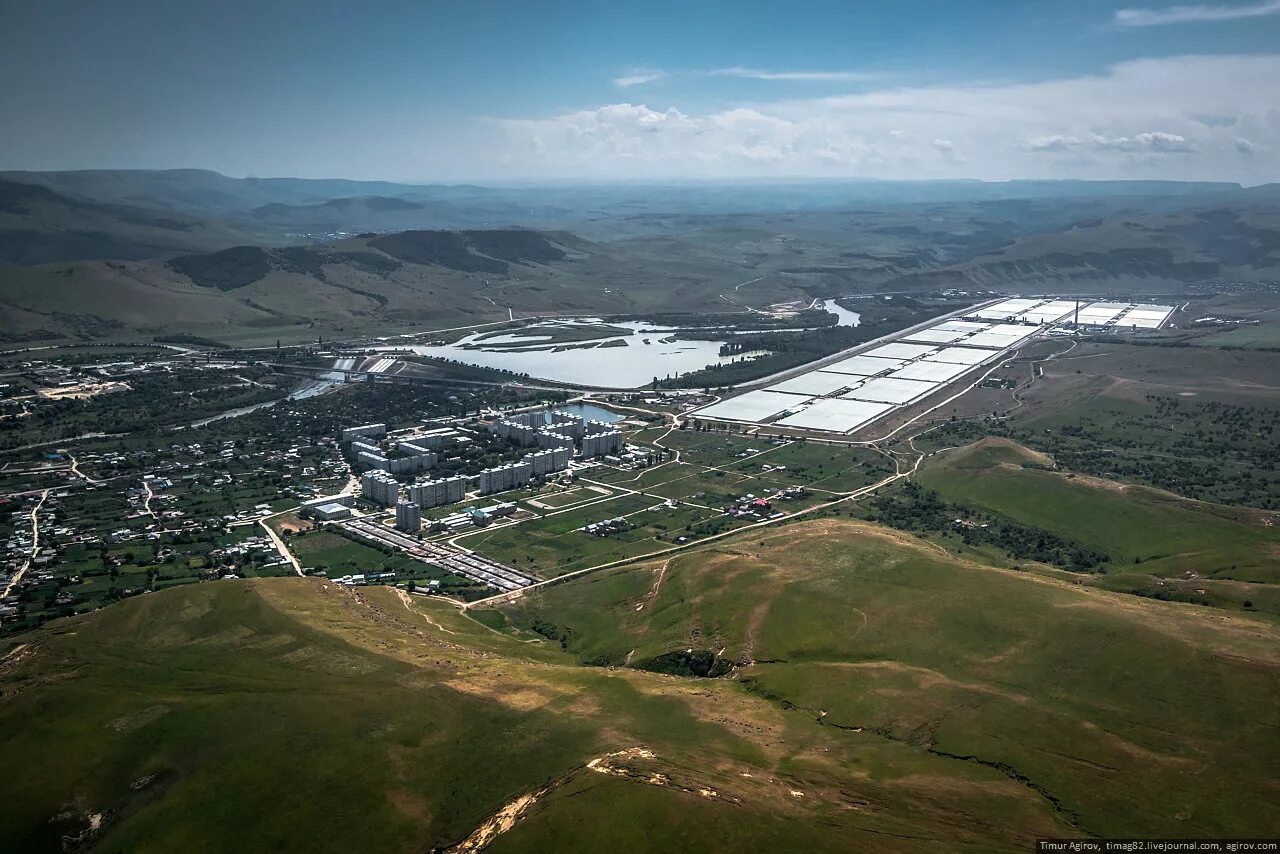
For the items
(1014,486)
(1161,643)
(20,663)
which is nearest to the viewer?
(1161,643)

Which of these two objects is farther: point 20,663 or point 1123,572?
point 1123,572

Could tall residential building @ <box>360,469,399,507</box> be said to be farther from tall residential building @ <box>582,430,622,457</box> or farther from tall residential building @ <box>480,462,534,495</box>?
tall residential building @ <box>582,430,622,457</box>

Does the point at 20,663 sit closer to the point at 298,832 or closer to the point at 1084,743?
the point at 298,832

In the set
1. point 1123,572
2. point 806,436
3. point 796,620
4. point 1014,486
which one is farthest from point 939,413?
point 796,620

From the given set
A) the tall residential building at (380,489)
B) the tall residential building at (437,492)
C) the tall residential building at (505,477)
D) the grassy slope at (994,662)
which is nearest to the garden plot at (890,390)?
the tall residential building at (505,477)

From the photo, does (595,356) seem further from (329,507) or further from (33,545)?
(33,545)

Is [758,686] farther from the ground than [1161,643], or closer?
closer

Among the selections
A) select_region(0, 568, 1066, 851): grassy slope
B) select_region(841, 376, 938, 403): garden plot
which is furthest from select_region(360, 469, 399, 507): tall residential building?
select_region(841, 376, 938, 403): garden plot
